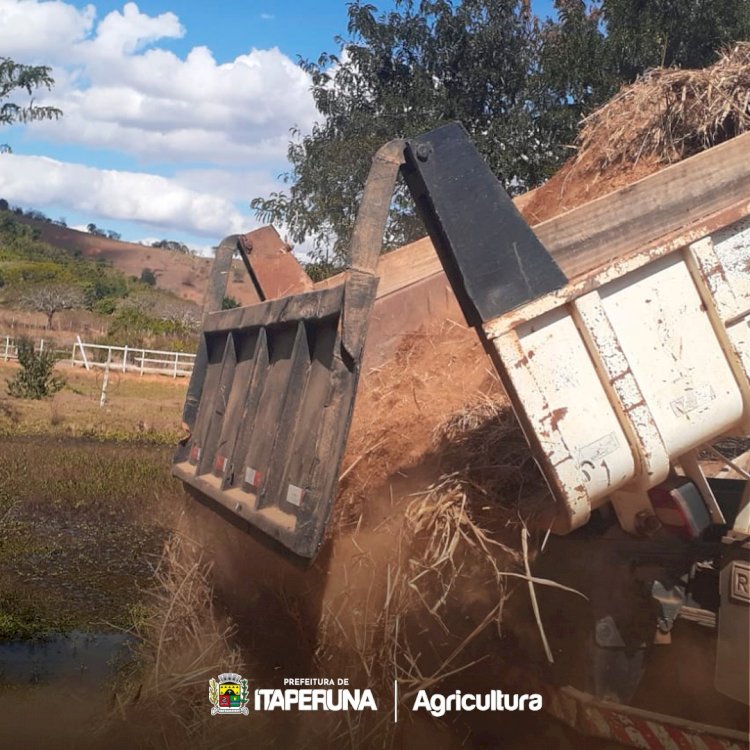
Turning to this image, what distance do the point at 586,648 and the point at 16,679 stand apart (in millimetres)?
3021

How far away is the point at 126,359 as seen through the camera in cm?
3114

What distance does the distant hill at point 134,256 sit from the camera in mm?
96125

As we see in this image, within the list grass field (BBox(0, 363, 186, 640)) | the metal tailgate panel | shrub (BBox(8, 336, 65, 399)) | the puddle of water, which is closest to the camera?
the metal tailgate panel

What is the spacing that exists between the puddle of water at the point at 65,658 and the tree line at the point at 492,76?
8.40 metres

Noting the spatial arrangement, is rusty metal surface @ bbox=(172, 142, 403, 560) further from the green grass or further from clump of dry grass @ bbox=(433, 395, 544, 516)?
the green grass

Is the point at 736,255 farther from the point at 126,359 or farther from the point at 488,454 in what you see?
the point at 126,359

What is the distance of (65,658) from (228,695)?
137 cm

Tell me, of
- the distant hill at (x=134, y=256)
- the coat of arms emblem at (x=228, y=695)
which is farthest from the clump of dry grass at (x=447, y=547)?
the distant hill at (x=134, y=256)

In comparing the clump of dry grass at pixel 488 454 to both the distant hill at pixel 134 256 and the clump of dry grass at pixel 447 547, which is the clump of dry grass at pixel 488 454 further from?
the distant hill at pixel 134 256

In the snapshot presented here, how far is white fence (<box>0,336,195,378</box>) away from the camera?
102 ft

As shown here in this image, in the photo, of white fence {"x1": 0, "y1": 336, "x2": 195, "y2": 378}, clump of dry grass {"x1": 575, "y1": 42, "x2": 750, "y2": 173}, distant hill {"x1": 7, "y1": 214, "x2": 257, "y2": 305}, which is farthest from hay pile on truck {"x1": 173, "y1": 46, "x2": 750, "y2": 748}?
distant hill {"x1": 7, "y1": 214, "x2": 257, "y2": 305}

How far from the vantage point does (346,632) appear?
14.4 ft

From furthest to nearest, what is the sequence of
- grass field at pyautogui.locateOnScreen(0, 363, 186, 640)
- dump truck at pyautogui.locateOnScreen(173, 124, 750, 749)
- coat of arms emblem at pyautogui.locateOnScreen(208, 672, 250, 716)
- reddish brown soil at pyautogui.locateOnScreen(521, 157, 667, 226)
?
reddish brown soil at pyautogui.locateOnScreen(521, 157, 667, 226)
grass field at pyautogui.locateOnScreen(0, 363, 186, 640)
coat of arms emblem at pyautogui.locateOnScreen(208, 672, 250, 716)
dump truck at pyautogui.locateOnScreen(173, 124, 750, 749)

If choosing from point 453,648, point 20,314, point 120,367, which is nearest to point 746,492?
point 453,648
